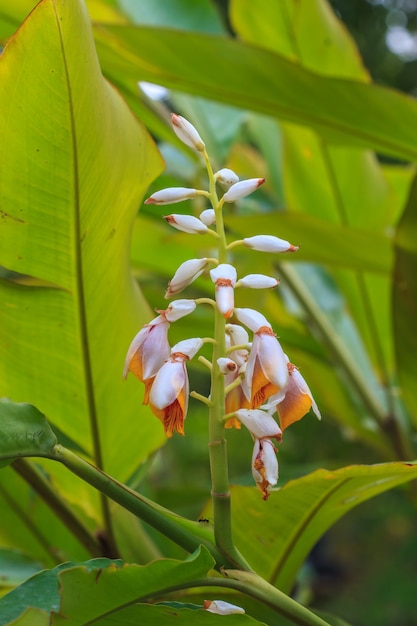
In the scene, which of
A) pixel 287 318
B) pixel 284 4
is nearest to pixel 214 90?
pixel 284 4

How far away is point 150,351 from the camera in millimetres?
426

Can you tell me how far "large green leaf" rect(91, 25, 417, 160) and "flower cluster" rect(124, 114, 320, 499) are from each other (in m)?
0.46

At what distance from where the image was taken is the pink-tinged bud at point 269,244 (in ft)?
1.46

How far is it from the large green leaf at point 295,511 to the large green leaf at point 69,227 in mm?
144

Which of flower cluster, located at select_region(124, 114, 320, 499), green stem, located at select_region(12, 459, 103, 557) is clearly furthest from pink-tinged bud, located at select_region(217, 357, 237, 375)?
green stem, located at select_region(12, 459, 103, 557)

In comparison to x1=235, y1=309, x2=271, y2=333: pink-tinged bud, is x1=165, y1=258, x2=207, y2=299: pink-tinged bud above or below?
above

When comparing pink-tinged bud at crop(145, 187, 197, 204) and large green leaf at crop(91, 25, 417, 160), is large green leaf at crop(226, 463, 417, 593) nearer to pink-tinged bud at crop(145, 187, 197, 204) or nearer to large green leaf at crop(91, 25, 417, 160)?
pink-tinged bud at crop(145, 187, 197, 204)

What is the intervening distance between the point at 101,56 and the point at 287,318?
2.20ft

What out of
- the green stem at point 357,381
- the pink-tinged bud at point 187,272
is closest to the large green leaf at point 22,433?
the pink-tinged bud at point 187,272

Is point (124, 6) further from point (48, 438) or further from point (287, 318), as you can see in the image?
point (48, 438)

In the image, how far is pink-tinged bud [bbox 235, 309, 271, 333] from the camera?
418mm

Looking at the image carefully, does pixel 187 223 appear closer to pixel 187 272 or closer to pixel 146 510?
pixel 187 272

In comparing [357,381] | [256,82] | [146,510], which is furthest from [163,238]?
[146,510]

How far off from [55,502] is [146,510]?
0.81 ft
